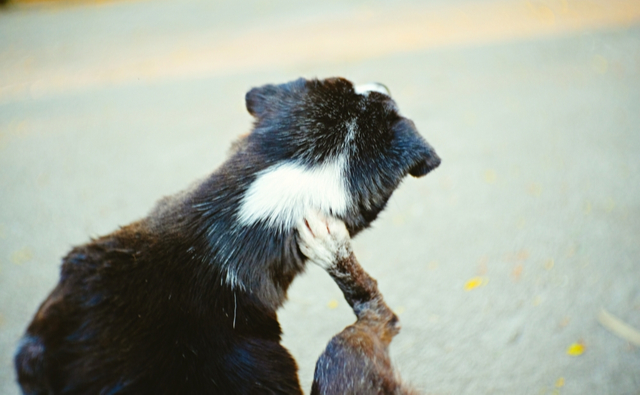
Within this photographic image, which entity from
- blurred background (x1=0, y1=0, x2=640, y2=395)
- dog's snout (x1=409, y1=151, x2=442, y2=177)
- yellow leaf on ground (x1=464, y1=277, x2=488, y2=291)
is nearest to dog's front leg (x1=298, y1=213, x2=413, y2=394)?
dog's snout (x1=409, y1=151, x2=442, y2=177)

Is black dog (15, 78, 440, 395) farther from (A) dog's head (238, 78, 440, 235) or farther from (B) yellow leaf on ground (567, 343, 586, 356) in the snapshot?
(B) yellow leaf on ground (567, 343, 586, 356)

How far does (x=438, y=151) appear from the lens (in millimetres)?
4449

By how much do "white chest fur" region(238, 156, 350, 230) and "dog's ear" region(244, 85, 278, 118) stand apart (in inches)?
15.5

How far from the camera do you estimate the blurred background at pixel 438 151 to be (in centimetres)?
287

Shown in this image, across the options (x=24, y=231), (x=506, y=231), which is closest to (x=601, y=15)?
(x=506, y=231)

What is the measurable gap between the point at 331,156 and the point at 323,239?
317 mm

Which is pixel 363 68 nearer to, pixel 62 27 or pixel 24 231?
pixel 24 231

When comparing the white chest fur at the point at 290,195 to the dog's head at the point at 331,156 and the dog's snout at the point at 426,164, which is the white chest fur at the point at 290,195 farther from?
the dog's snout at the point at 426,164

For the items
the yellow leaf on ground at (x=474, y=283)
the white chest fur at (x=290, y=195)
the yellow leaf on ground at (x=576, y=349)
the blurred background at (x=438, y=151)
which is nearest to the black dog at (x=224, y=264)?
the white chest fur at (x=290, y=195)

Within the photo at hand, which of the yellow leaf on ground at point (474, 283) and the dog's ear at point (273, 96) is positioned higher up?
the dog's ear at point (273, 96)

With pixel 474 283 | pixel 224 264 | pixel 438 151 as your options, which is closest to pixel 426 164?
pixel 224 264

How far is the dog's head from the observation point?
180cm

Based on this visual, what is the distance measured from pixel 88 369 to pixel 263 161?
0.91 meters

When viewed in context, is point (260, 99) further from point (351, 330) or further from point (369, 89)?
point (351, 330)
